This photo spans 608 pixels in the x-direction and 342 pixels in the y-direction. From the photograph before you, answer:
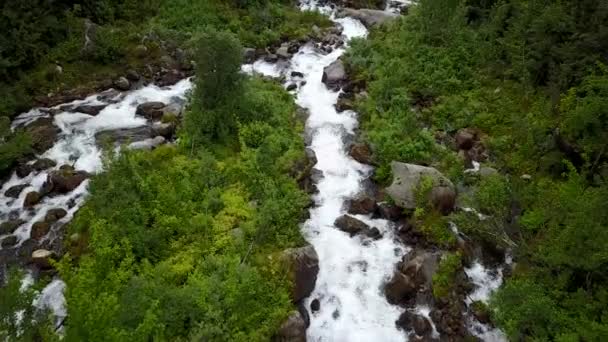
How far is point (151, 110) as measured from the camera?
19.4m

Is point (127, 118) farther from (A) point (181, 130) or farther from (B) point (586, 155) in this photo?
(B) point (586, 155)

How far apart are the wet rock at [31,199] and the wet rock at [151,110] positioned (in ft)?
17.5

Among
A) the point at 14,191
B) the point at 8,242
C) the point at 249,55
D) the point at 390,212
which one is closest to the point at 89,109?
the point at 14,191

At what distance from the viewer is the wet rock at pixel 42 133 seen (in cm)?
1744

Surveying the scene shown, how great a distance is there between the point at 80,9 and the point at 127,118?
7634mm

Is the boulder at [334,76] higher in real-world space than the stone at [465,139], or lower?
lower

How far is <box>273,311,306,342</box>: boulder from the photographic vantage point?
11562mm

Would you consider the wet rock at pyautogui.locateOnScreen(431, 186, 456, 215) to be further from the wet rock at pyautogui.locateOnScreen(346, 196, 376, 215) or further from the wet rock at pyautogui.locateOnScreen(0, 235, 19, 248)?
the wet rock at pyautogui.locateOnScreen(0, 235, 19, 248)

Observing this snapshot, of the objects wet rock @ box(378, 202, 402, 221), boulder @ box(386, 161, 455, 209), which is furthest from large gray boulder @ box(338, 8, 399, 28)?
wet rock @ box(378, 202, 402, 221)

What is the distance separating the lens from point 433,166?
16656 mm

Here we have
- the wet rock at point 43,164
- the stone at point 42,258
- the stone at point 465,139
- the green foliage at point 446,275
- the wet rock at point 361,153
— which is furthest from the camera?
the stone at point 465,139

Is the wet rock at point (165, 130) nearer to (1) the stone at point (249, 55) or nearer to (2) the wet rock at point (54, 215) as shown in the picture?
(2) the wet rock at point (54, 215)

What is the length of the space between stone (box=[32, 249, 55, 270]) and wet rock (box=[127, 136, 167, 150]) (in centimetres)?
452

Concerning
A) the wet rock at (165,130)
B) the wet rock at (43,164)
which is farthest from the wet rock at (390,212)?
the wet rock at (43,164)
